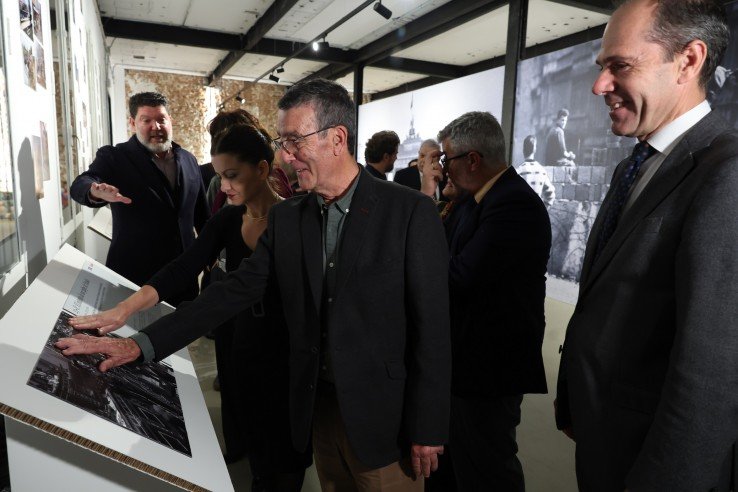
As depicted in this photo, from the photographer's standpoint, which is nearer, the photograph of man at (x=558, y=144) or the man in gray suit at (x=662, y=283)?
the man in gray suit at (x=662, y=283)

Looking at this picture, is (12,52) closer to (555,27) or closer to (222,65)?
(555,27)

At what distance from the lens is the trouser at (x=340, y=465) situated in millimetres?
1559

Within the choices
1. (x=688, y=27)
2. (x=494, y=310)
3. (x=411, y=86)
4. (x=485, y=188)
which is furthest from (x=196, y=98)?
(x=688, y=27)

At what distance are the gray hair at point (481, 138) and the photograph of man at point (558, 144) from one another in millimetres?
3336

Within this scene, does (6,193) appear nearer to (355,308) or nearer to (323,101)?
(323,101)

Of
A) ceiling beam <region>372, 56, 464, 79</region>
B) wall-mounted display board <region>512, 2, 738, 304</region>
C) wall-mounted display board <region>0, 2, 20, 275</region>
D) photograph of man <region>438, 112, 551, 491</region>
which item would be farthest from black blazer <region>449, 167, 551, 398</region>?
ceiling beam <region>372, 56, 464, 79</region>

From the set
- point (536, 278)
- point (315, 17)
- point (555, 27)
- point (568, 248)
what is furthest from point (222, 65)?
point (536, 278)

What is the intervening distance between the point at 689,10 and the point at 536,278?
1.21m

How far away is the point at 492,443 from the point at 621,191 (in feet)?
4.30

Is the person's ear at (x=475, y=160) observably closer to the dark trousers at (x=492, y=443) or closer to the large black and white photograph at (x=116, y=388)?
the dark trousers at (x=492, y=443)

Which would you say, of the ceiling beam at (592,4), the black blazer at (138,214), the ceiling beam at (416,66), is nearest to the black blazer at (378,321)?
the black blazer at (138,214)

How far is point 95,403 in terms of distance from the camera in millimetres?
933

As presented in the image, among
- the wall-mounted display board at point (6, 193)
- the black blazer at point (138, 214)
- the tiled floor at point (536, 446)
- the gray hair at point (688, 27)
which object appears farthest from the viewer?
the black blazer at point (138, 214)

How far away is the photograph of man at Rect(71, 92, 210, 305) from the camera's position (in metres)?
2.86
